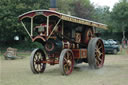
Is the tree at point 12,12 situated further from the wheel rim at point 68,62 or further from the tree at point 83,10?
the tree at point 83,10

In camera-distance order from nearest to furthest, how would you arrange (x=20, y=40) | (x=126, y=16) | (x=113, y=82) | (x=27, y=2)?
(x=113, y=82) → (x=27, y=2) → (x=20, y=40) → (x=126, y=16)

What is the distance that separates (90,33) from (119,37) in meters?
32.8

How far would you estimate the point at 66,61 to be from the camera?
26.6 ft

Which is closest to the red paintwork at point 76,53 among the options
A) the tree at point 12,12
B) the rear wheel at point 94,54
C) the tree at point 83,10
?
the rear wheel at point 94,54

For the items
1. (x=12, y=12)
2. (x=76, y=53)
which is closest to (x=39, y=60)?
(x=76, y=53)

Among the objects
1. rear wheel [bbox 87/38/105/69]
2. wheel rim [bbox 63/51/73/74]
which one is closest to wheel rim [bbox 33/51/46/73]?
wheel rim [bbox 63/51/73/74]

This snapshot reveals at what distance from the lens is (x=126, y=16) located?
29094mm

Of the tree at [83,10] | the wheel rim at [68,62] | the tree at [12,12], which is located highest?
the tree at [83,10]

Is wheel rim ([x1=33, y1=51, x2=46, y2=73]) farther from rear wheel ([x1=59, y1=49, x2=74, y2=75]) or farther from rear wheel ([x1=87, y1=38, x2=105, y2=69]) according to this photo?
rear wheel ([x1=87, y1=38, x2=105, y2=69])

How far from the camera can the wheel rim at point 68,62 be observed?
8109 mm

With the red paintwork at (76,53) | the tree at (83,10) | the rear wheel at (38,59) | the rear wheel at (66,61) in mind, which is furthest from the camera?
the tree at (83,10)

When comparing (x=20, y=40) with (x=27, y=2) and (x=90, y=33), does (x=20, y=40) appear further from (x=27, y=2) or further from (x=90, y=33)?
(x=90, y=33)

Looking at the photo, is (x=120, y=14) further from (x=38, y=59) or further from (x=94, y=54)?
(x=38, y=59)

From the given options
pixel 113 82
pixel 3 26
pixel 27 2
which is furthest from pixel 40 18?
pixel 27 2
